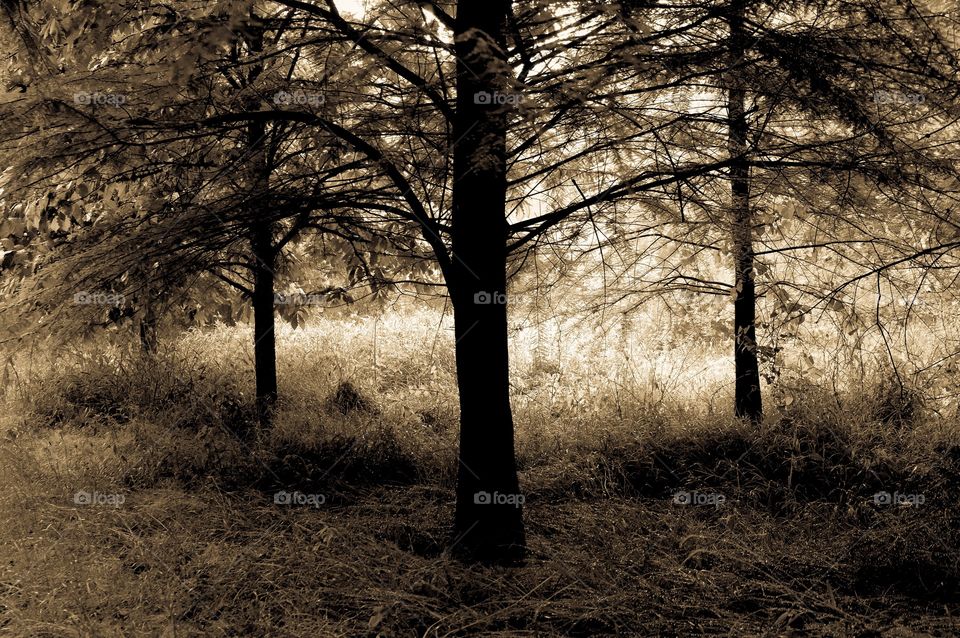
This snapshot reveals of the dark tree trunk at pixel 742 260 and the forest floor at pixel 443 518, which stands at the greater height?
the dark tree trunk at pixel 742 260

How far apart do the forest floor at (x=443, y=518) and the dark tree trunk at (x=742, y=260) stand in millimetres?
318

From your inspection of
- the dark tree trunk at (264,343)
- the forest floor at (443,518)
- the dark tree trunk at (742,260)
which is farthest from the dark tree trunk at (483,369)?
the dark tree trunk at (264,343)

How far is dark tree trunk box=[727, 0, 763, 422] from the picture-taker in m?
4.56

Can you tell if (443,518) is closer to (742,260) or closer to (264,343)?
(264,343)

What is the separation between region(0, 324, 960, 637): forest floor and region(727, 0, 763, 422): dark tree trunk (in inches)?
12.5

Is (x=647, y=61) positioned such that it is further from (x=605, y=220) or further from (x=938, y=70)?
(x=605, y=220)

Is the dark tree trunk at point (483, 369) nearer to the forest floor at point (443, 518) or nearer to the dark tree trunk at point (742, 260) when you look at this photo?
the forest floor at point (443, 518)

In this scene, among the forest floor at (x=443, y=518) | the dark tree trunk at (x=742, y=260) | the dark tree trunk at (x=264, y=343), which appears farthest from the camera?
the dark tree trunk at (x=264, y=343)

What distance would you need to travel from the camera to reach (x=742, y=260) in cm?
625

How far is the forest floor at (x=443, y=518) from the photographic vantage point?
3828mm

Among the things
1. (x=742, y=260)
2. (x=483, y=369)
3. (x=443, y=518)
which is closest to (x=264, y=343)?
(x=443, y=518)

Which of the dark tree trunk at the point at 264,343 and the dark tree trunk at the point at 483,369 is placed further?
the dark tree trunk at the point at 264,343

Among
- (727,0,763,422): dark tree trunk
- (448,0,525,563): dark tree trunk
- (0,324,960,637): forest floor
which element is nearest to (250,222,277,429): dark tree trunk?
(0,324,960,637): forest floor

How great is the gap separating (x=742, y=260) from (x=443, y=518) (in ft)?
11.4
